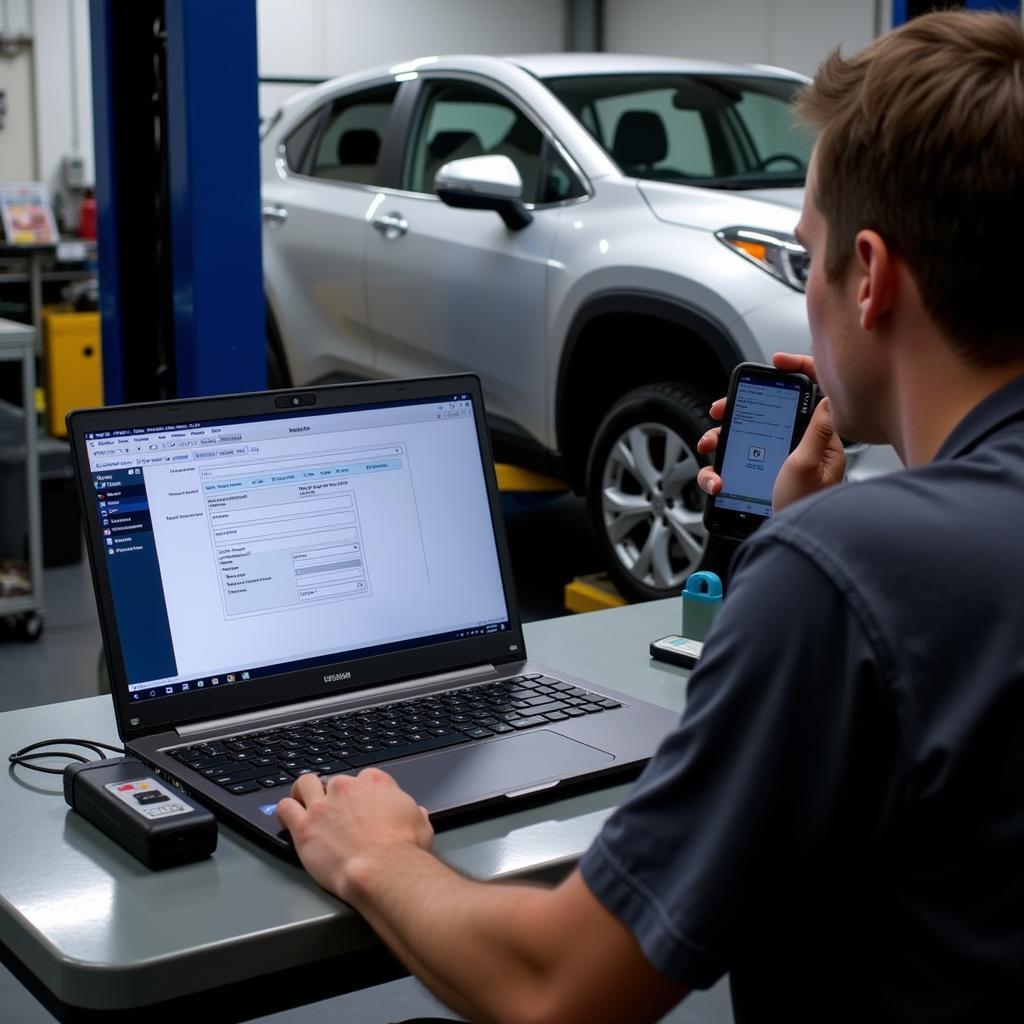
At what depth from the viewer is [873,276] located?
103 centimetres

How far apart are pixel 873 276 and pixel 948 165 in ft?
0.30

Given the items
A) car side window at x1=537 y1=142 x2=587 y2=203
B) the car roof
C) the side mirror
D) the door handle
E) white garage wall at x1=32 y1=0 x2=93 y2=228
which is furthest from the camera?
white garage wall at x1=32 y1=0 x2=93 y2=228

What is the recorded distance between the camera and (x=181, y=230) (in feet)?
11.5

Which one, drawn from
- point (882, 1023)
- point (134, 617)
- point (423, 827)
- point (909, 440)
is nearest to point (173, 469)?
point (134, 617)

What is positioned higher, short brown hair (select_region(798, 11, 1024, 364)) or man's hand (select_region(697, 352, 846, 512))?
short brown hair (select_region(798, 11, 1024, 364))

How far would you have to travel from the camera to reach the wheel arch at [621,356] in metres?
4.16

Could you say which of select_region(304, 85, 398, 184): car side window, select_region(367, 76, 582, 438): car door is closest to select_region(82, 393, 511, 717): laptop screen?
select_region(367, 76, 582, 438): car door

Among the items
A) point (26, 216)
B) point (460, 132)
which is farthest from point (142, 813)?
point (26, 216)

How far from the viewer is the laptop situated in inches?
57.9

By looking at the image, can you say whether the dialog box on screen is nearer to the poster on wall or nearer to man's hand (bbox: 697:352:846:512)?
man's hand (bbox: 697:352:846:512)

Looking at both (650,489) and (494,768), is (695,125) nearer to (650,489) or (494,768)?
(650,489)

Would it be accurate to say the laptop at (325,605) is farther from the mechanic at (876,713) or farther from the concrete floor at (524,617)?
the concrete floor at (524,617)

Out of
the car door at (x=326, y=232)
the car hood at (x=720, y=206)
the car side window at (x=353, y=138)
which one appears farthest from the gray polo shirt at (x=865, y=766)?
the car side window at (x=353, y=138)

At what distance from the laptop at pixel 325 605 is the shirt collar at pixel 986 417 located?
54 centimetres
